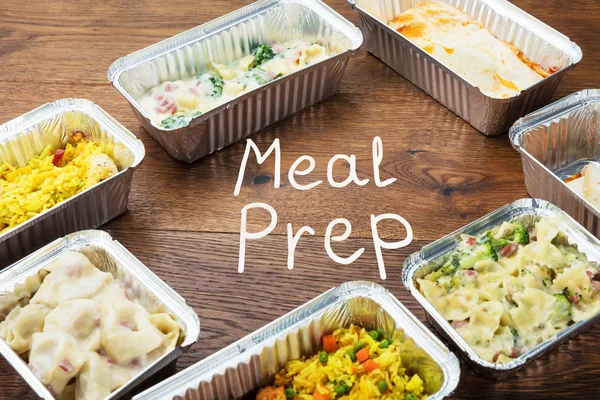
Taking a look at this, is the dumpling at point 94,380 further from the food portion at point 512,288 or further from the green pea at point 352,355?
the food portion at point 512,288

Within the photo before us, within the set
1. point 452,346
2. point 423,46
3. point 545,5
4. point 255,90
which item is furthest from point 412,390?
point 545,5

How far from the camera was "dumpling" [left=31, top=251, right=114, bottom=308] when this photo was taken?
2443 millimetres

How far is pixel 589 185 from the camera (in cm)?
292

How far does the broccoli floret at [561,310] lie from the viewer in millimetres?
2451

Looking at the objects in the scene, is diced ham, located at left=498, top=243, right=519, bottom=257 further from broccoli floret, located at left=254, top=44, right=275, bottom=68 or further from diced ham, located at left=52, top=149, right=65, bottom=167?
diced ham, located at left=52, top=149, right=65, bottom=167

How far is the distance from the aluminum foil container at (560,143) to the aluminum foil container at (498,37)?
0.14 metres

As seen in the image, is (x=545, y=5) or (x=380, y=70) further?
(x=545, y=5)

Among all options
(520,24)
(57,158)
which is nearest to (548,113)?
(520,24)

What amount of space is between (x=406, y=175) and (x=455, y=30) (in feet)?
2.90

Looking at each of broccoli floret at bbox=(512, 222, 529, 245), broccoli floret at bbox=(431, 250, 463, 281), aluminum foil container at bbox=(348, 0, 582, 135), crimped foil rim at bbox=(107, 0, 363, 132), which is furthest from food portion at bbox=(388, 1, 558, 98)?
broccoli floret at bbox=(431, 250, 463, 281)

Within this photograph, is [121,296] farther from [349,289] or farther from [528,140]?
[528,140]

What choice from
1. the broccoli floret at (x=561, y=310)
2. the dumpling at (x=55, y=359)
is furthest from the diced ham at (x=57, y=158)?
the broccoli floret at (x=561, y=310)

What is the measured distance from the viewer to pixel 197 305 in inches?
107

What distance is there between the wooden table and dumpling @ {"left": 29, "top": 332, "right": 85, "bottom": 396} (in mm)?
277
